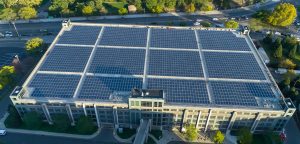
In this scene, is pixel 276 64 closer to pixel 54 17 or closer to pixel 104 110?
pixel 104 110

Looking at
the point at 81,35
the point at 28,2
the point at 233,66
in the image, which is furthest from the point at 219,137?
the point at 28,2

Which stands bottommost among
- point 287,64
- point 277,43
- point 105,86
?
point 287,64

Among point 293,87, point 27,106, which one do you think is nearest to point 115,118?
point 27,106

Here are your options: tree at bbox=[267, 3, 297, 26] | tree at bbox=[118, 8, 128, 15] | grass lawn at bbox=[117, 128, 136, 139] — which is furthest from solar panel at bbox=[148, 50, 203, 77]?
tree at bbox=[267, 3, 297, 26]

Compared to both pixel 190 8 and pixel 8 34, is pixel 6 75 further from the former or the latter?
pixel 190 8

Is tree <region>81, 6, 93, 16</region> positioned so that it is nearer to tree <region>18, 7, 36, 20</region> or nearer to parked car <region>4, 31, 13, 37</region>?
tree <region>18, 7, 36, 20</region>

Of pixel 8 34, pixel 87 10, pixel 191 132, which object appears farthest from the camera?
pixel 87 10
